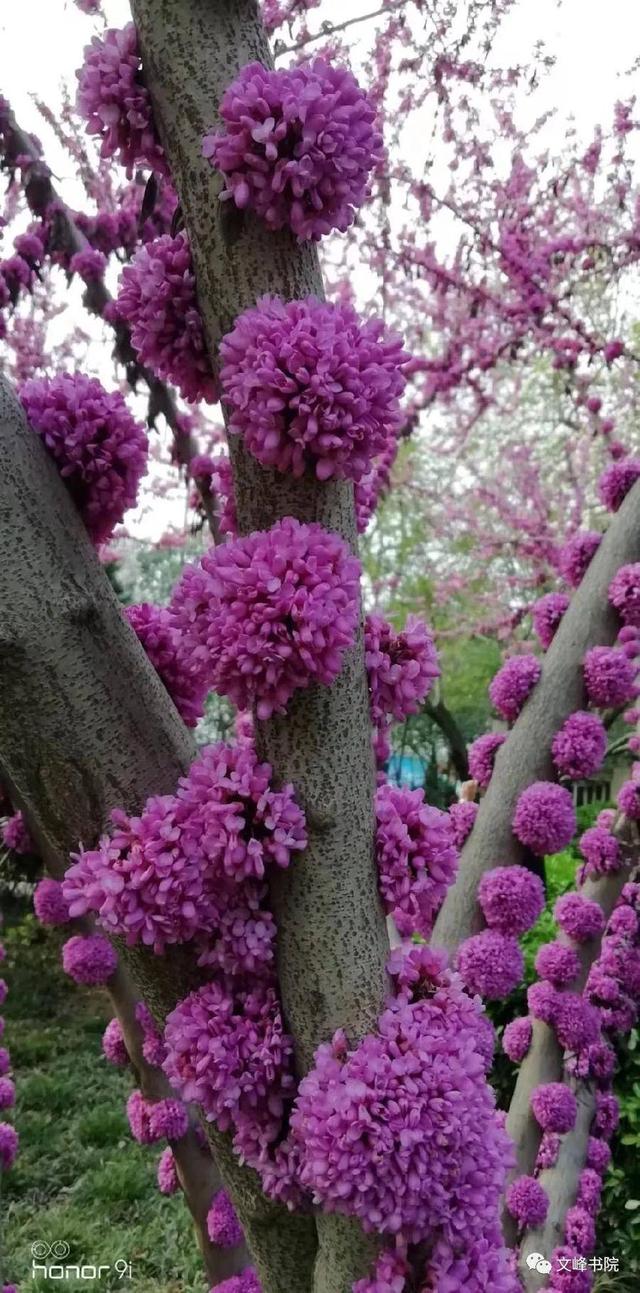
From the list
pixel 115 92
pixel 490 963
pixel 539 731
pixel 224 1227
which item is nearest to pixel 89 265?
pixel 115 92

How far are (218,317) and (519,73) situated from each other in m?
3.68

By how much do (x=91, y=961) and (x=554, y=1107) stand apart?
3.92 feet

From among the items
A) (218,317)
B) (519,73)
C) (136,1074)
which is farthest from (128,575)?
(218,317)

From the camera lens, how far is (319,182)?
3.25ft

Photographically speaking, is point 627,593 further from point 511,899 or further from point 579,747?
point 511,899

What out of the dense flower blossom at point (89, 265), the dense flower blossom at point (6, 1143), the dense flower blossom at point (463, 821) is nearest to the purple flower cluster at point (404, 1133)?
the dense flower blossom at point (463, 821)

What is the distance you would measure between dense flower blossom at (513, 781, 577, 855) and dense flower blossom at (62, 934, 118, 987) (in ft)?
3.31

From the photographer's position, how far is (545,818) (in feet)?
6.31

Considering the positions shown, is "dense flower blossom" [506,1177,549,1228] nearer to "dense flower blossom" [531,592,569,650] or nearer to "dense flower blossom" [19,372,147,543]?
"dense flower blossom" [531,592,569,650]

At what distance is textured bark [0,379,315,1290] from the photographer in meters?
1.02

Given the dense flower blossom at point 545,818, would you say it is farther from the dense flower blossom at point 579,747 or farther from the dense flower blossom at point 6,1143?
the dense flower blossom at point 6,1143

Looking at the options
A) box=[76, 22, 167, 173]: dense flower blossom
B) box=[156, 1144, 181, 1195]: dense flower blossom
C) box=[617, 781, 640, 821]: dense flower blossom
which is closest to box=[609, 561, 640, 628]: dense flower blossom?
box=[617, 781, 640, 821]: dense flower blossom

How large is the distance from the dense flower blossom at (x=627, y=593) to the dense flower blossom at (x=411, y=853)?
994mm

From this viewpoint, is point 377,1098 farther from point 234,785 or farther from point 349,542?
point 349,542
